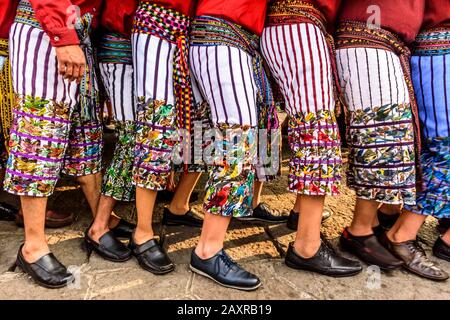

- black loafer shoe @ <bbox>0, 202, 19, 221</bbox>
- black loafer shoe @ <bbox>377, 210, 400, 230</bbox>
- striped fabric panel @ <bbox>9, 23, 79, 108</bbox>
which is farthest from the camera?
black loafer shoe @ <bbox>377, 210, 400, 230</bbox>

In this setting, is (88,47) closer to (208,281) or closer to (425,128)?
(208,281)

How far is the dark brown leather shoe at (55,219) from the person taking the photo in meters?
2.67

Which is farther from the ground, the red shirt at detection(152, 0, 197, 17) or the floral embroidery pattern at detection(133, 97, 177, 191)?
the red shirt at detection(152, 0, 197, 17)

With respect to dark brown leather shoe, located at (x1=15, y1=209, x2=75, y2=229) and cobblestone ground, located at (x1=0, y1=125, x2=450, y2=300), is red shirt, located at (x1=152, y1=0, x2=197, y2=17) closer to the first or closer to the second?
cobblestone ground, located at (x1=0, y1=125, x2=450, y2=300)

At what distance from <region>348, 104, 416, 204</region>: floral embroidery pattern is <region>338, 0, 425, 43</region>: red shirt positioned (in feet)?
1.32

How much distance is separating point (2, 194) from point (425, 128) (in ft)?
9.62

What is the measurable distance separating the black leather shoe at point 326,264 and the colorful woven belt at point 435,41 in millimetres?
1220

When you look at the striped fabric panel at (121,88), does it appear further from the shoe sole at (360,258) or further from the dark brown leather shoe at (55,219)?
the shoe sole at (360,258)

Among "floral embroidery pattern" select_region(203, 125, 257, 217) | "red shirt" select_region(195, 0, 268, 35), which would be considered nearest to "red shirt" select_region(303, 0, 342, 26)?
"red shirt" select_region(195, 0, 268, 35)

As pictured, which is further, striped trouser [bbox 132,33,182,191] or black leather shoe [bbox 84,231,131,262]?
black leather shoe [bbox 84,231,131,262]

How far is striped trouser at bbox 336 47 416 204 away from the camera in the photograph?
7.11 feet

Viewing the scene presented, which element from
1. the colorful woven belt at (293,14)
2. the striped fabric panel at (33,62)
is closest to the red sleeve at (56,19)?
the striped fabric panel at (33,62)

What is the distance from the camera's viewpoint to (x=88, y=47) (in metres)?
2.28

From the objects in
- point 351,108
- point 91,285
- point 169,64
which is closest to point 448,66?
point 351,108
